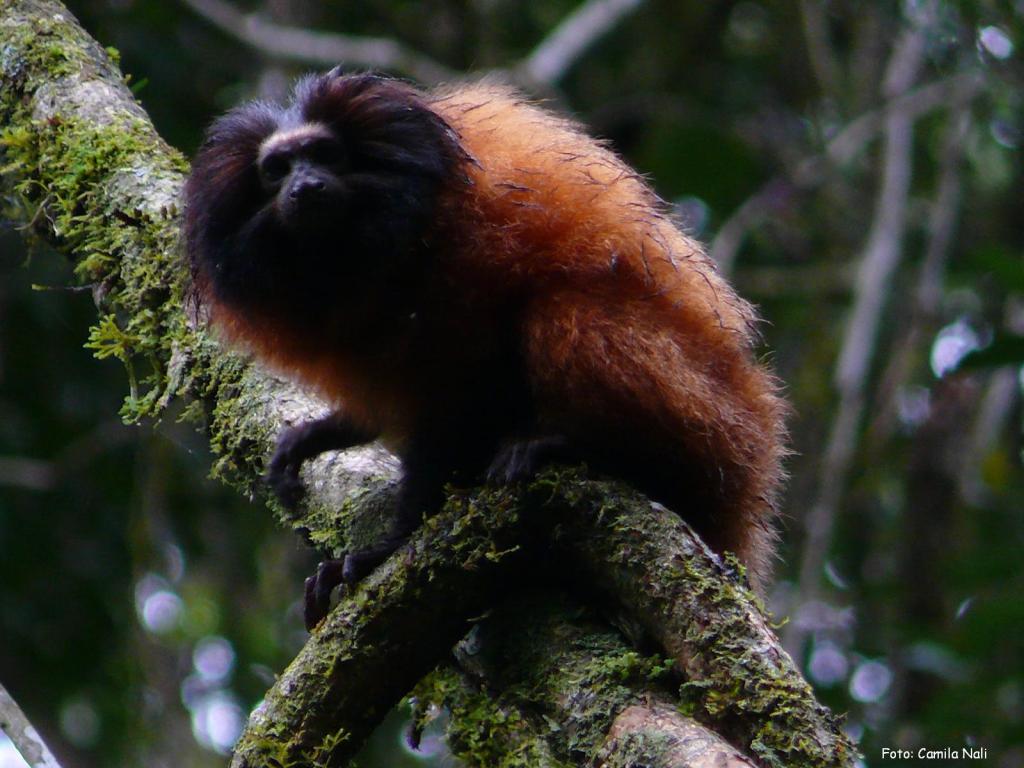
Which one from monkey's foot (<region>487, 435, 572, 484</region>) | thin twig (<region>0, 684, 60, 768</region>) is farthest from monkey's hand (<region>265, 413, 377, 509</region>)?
thin twig (<region>0, 684, 60, 768</region>)

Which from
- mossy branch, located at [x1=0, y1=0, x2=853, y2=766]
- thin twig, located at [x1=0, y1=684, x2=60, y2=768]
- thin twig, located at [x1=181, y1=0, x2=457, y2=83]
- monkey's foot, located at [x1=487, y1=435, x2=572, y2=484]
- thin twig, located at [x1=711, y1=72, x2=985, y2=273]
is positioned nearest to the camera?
mossy branch, located at [x1=0, y1=0, x2=853, y2=766]

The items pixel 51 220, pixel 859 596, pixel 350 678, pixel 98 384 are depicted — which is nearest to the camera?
pixel 350 678

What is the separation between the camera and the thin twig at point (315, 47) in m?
7.26

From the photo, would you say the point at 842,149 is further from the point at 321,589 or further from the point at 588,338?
the point at 321,589

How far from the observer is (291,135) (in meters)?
3.69

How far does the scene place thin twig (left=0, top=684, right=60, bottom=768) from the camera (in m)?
2.80

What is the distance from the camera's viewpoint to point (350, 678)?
3068 millimetres

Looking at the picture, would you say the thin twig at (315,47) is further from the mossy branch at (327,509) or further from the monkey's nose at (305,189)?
the monkey's nose at (305,189)

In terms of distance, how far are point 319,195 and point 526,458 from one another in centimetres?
94

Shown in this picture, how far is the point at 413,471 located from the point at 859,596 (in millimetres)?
4400

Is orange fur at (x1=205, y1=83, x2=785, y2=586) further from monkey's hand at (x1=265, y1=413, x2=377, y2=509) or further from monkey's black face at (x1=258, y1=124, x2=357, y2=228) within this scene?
monkey's black face at (x1=258, y1=124, x2=357, y2=228)

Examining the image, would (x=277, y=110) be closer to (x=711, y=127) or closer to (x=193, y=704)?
(x=711, y=127)

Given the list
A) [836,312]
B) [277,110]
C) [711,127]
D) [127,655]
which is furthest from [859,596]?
[277,110]

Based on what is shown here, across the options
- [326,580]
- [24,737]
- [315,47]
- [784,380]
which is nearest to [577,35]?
[315,47]
